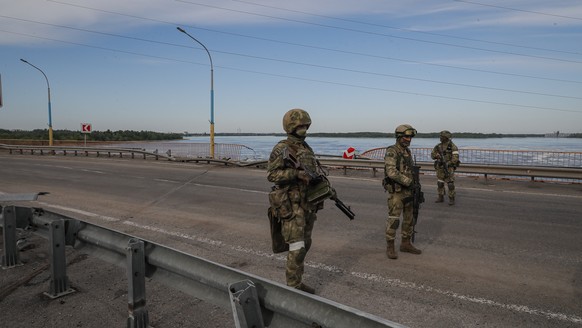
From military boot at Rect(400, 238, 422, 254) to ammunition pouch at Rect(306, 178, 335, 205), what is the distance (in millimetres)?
2268

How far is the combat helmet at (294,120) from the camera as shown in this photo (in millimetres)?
3932

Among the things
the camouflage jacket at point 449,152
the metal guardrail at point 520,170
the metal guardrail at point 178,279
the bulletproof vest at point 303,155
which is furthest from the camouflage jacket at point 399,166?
the metal guardrail at point 520,170

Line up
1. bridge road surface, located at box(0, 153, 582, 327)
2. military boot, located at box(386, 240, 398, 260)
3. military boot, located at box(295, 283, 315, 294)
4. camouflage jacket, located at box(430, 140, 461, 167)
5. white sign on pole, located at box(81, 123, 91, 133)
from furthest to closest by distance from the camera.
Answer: white sign on pole, located at box(81, 123, 91, 133)
camouflage jacket, located at box(430, 140, 461, 167)
military boot, located at box(386, 240, 398, 260)
military boot, located at box(295, 283, 315, 294)
bridge road surface, located at box(0, 153, 582, 327)

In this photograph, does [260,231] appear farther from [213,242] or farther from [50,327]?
[50,327]

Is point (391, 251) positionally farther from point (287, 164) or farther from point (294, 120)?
point (294, 120)

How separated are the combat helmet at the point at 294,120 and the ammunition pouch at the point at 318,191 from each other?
57 cm

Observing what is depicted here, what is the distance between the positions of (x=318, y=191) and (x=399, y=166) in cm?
213

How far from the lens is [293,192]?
3.87m

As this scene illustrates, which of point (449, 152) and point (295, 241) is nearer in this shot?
point (295, 241)

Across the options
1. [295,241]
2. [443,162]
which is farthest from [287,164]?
[443,162]

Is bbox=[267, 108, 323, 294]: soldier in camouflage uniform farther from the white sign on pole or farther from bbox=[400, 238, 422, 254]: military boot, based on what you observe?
the white sign on pole

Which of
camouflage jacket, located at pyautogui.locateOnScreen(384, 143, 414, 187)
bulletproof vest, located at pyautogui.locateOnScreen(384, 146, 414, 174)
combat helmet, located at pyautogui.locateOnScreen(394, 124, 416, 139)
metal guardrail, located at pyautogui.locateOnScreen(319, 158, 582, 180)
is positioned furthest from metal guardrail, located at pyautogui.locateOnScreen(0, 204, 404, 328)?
metal guardrail, located at pyautogui.locateOnScreen(319, 158, 582, 180)

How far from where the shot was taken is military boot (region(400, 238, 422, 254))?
564cm

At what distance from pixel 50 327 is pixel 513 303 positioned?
427 cm
